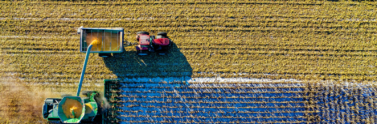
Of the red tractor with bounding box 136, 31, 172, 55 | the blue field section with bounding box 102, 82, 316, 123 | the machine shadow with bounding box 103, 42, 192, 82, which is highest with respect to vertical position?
the red tractor with bounding box 136, 31, 172, 55

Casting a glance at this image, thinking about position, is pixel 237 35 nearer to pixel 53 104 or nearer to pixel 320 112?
pixel 320 112

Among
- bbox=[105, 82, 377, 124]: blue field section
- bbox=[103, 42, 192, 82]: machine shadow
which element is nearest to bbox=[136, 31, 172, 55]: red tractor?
bbox=[103, 42, 192, 82]: machine shadow

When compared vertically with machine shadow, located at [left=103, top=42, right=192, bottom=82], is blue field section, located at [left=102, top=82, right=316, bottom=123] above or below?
below

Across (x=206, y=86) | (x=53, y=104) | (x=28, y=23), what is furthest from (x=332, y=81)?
(x=28, y=23)

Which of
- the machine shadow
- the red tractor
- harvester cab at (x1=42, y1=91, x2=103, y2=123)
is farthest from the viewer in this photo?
the machine shadow

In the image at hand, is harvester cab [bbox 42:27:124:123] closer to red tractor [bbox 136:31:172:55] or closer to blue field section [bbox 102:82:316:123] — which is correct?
red tractor [bbox 136:31:172:55]

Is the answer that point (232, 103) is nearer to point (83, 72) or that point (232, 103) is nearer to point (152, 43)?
point (152, 43)

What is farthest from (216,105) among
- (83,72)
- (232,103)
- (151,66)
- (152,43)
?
(83,72)
